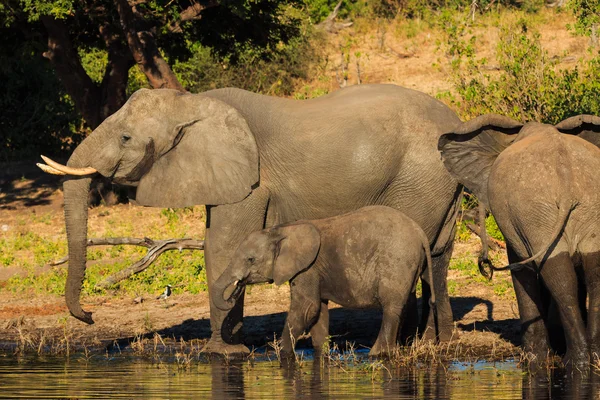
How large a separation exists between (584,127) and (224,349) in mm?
3501

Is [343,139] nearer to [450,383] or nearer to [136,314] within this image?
[450,383]

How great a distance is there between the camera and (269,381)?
29.6 feet

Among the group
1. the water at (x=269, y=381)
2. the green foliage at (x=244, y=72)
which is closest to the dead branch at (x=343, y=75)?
the green foliage at (x=244, y=72)

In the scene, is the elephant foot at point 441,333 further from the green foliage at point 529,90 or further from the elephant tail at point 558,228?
the green foliage at point 529,90

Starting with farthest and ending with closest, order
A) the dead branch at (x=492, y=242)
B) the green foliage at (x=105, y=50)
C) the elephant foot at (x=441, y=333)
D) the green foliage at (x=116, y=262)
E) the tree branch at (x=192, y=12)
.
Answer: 1. the green foliage at (x=105, y=50)
2. the tree branch at (x=192, y=12)
3. the dead branch at (x=492, y=242)
4. the green foliage at (x=116, y=262)
5. the elephant foot at (x=441, y=333)

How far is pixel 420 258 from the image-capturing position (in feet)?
33.0

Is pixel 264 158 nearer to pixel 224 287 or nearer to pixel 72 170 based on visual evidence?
pixel 224 287

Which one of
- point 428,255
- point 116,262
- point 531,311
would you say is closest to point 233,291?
point 428,255

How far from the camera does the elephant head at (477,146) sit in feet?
31.1

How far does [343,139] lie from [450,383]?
241 cm

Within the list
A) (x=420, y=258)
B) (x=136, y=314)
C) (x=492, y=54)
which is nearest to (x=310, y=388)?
(x=420, y=258)

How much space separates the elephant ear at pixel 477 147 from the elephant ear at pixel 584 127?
0.51m

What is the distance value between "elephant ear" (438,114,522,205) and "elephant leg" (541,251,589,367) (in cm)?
122

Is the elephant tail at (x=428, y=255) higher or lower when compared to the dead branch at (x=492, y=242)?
lower
